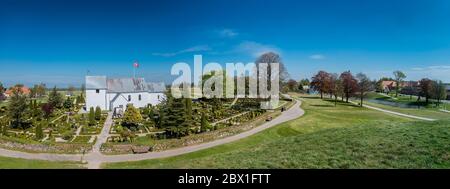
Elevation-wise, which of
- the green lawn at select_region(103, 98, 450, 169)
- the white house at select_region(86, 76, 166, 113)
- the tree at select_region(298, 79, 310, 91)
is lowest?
the green lawn at select_region(103, 98, 450, 169)

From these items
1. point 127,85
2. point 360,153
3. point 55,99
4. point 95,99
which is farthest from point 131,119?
point 360,153

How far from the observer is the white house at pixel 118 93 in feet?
153

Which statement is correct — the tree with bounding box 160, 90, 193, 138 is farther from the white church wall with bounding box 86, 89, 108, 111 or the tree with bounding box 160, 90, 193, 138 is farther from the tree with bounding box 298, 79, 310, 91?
the tree with bounding box 298, 79, 310, 91

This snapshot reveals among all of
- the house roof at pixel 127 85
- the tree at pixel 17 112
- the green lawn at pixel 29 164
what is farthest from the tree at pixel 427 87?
the tree at pixel 17 112

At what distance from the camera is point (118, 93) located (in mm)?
48000

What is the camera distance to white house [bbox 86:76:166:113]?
46562 millimetres

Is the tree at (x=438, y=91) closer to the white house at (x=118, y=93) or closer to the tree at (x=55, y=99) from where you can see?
the white house at (x=118, y=93)

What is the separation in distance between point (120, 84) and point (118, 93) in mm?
2376

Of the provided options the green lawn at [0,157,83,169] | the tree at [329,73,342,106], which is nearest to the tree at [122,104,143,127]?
the green lawn at [0,157,83,169]

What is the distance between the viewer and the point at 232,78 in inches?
2165
